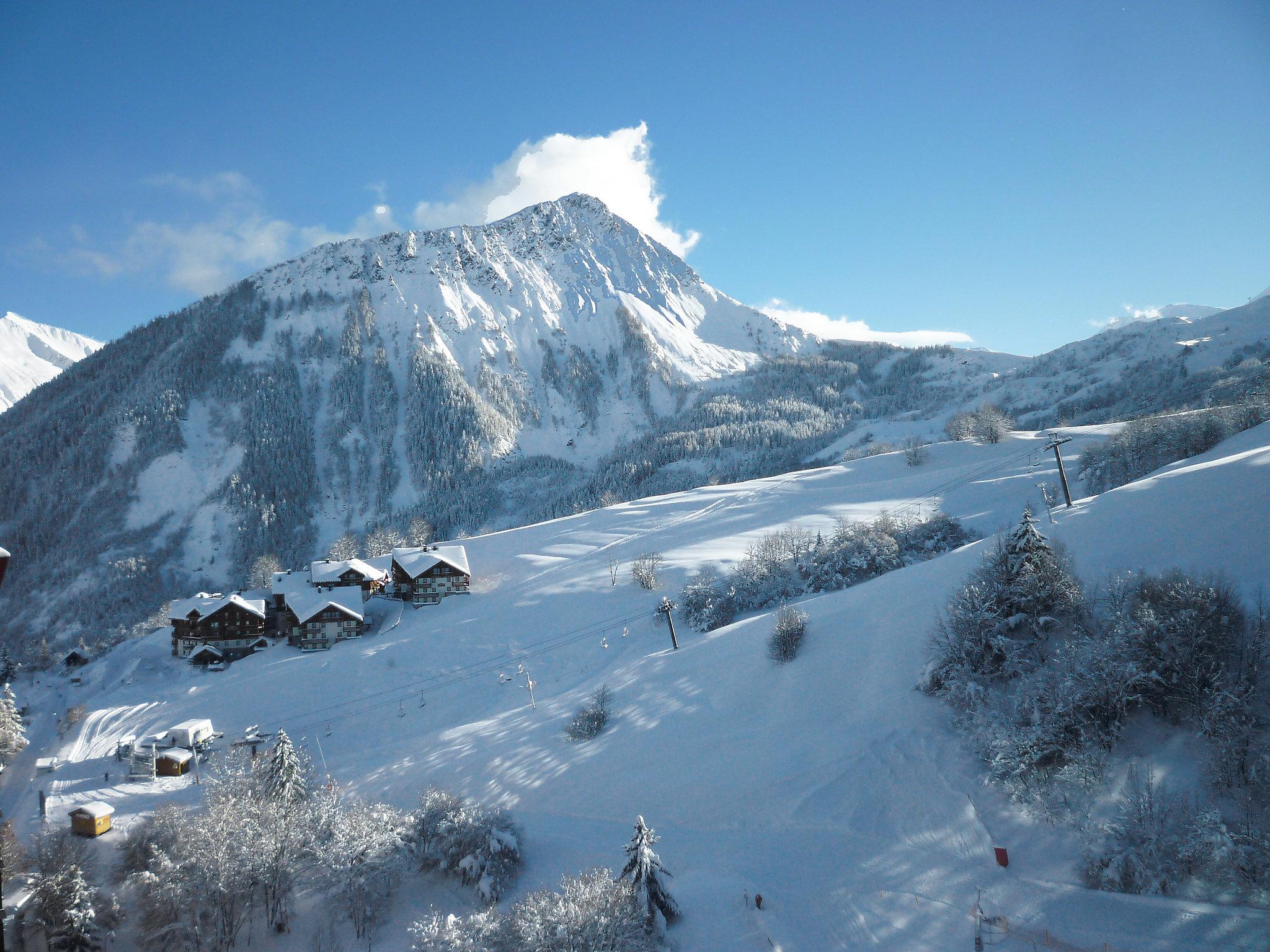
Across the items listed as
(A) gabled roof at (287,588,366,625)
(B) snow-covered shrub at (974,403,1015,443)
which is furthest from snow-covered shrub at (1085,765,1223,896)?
(B) snow-covered shrub at (974,403,1015,443)

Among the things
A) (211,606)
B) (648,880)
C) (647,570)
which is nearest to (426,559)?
(211,606)

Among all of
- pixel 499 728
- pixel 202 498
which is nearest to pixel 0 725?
pixel 499 728

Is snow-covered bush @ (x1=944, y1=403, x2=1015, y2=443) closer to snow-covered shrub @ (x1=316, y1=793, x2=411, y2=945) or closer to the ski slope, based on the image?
the ski slope

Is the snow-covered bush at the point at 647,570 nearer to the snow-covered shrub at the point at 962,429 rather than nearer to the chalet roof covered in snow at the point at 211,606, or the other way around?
the chalet roof covered in snow at the point at 211,606

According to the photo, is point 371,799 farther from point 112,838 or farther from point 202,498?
point 202,498

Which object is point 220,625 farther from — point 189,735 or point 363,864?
point 363,864

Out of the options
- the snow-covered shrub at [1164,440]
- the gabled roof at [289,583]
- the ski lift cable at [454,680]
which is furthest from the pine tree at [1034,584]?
the gabled roof at [289,583]
